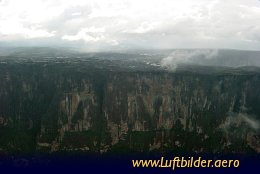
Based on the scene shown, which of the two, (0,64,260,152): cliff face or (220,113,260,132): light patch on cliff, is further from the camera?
(220,113,260,132): light patch on cliff

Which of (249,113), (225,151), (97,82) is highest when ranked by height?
(97,82)

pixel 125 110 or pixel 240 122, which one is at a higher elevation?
pixel 125 110

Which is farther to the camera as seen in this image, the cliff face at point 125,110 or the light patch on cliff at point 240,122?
the light patch on cliff at point 240,122

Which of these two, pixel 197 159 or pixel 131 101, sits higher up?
pixel 131 101

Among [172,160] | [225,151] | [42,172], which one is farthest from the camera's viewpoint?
[225,151]

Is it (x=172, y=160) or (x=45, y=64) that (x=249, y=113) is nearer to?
(x=172, y=160)

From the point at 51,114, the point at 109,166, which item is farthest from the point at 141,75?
the point at 109,166

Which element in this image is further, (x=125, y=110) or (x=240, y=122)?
(x=125, y=110)

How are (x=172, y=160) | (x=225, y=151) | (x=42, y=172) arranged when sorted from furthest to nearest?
(x=225, y=151) → (x=172, y=160) → (x=42, y=172)
